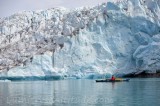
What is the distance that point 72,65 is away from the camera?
6438 centimetres

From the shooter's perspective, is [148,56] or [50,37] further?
[50,37]

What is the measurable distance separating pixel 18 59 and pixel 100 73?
16393 millimetres

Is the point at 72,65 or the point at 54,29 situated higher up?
the point at 54,29

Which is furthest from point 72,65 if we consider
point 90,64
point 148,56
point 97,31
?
point 148,56

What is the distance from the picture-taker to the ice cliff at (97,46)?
64062mm

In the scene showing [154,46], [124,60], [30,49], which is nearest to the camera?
[154,46]

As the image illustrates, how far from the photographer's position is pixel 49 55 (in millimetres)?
65500

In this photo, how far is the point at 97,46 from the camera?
65438 mm

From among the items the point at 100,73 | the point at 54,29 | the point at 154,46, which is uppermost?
the point at 54,29

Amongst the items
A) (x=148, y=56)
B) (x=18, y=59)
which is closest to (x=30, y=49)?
(x=18, y=59)

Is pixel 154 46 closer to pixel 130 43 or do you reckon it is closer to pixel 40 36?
pixel 130 43

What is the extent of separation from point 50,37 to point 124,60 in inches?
616

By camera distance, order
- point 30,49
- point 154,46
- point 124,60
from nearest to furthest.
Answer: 1. point 154,46
2. point 124,60
3. point 30,49

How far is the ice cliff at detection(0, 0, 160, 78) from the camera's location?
64.1 metres
